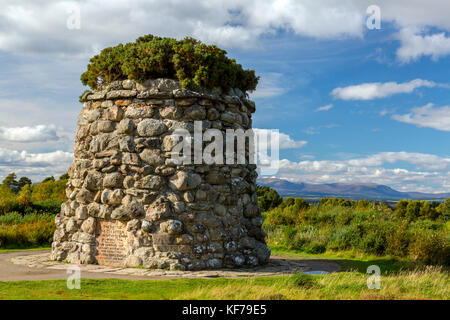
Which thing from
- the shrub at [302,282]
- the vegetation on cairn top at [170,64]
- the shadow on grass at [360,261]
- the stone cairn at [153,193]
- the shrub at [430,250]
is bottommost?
the shadow on grass at [360,261]

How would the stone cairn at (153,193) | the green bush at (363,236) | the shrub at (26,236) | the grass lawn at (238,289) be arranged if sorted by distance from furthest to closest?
the shrub at (26,236) → the green bush at (363,236) → the stone cairn at (153,193) → the grass lawn at (238,289)

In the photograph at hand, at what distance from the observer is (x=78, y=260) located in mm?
10414

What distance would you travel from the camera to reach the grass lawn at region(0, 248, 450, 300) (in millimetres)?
6914

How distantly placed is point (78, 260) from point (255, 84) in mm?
6464

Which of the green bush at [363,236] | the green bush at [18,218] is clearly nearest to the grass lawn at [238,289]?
the green bush at [363,236]

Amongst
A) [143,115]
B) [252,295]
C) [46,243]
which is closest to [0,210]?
[46,243]

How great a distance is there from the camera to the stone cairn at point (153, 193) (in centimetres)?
994

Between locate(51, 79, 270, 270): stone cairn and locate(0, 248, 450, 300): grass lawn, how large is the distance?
5.51ft

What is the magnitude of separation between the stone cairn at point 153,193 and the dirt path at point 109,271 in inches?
15.2

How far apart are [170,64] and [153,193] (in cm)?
320

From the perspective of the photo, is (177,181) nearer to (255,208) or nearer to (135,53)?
(255,208)

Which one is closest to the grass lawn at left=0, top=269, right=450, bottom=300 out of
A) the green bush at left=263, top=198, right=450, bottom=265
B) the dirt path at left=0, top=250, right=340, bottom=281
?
the dirt path at left=0, top=250, right=340, bottom=281

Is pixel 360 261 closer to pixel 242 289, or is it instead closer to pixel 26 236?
pixel 242 289

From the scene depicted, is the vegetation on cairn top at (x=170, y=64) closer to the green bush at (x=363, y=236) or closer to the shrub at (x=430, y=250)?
the green bush at (x=363, y=236)
